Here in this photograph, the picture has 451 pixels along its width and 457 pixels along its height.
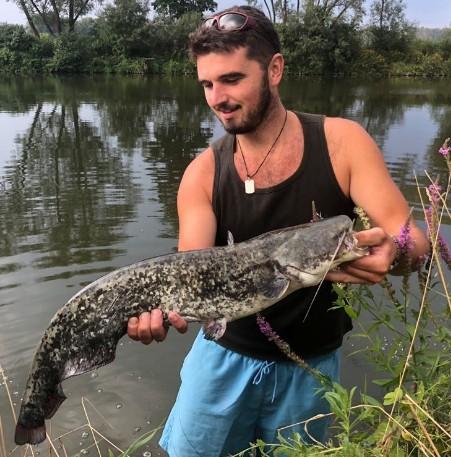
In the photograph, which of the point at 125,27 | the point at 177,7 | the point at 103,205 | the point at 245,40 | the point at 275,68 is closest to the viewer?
the point at 245,40

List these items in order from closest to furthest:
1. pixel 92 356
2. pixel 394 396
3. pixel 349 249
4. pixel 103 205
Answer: pixel 394 396 → pixel 349 249 → pixel 92 356 → pixel 103 205

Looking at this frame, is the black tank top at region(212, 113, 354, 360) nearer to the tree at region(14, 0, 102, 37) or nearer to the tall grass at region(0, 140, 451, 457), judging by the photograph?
the tall grass at region(0, 140, 451, 457)

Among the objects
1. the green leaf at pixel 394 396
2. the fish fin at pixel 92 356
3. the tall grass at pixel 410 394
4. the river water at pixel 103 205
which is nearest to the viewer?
the green leaf at pixel 394 396

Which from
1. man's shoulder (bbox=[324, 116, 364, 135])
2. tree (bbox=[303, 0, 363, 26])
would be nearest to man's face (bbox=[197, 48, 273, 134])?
man's shoulder (bbox=[324, 116, 364, 135])

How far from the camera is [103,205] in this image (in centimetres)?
1107

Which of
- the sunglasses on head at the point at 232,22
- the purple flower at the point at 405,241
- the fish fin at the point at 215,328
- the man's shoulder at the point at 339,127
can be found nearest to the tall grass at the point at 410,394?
the purple flower at the point at 405,241

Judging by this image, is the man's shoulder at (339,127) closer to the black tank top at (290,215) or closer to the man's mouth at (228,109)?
the black tank top at (290,215)

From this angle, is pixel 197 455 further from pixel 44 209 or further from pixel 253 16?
pixel 44 209

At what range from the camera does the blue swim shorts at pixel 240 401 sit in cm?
→ 300

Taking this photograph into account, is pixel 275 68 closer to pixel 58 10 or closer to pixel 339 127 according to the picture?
pixel 339 127

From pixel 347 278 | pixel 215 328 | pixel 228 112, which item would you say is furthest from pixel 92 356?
pixel 228 112

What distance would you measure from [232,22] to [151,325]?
167cm

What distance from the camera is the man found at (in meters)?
2.77

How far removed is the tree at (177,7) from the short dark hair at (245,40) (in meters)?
70.4
